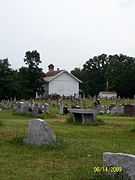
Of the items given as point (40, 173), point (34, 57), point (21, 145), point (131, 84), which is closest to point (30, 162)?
point (40, 173)

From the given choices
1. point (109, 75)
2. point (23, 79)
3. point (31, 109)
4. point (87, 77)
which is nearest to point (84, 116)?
point (31, 109)

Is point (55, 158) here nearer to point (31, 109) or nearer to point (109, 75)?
point (31, 109)

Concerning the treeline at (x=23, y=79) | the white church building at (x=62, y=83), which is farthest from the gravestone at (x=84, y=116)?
the white church building at (x=62, y=83)

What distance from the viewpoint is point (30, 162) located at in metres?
10.9

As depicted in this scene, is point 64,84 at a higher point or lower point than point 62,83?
lower

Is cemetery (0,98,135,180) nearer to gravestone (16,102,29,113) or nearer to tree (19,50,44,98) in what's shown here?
gravestone (16,102,29,113)

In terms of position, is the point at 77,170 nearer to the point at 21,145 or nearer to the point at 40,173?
the point at 40,173

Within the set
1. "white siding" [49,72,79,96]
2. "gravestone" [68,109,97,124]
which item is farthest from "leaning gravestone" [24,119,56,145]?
"white siding" [49,72,79,96]

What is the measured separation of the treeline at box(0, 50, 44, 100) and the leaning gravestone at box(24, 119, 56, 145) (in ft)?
166

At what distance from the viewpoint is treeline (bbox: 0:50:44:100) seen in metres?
65.8

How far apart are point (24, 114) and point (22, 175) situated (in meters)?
28.0

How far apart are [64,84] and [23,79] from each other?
89.2ft

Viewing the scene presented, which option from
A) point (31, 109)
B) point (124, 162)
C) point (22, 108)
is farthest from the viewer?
point (22, 108)

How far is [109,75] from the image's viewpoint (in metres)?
109
